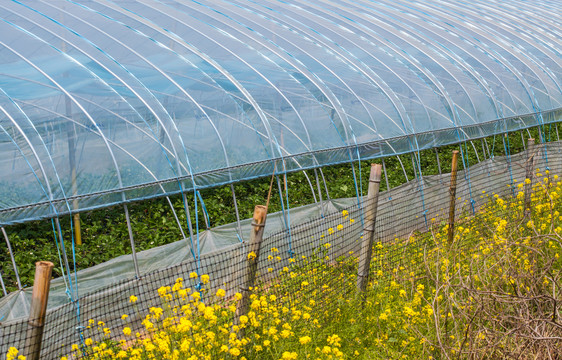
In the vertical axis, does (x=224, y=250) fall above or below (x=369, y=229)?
below

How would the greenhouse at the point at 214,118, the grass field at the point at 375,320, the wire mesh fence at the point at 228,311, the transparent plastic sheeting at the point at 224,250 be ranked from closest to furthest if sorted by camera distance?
the grass field at the point at 375,320, the wire mesh fence at the point at 228,311, the transparent plastic sheeting at the point at 224,250, the greenhouse at the point at 214,118

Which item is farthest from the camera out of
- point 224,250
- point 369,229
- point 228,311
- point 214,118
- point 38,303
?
point 214,118

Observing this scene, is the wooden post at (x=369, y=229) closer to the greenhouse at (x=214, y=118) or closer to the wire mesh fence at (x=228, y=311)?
the wire mesh fence at (x=228, y=311)

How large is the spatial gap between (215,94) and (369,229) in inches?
147

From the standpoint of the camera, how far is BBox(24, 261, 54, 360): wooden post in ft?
13.1

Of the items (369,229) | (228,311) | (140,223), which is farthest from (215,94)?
(228,311)

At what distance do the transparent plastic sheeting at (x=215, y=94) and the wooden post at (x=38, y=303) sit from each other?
284 cm

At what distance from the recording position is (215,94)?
908cm

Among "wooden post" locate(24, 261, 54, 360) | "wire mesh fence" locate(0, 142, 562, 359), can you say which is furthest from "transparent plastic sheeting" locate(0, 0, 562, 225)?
"wooden post" locate(24, 261, 54, 360)

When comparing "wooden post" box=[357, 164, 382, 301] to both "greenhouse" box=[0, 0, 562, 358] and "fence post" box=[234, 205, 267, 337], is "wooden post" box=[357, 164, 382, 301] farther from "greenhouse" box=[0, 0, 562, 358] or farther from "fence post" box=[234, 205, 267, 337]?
"fence post" box=[234, 205, 267, 337]

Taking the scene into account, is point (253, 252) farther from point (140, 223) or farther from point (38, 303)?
point (140, 223)

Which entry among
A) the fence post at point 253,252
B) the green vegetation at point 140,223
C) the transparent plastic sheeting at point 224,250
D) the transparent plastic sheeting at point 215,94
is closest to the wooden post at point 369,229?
the transparent plastic sheeting at point 224,250

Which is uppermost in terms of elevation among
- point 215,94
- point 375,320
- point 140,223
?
point 215,94

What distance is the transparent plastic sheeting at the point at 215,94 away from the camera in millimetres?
7383
